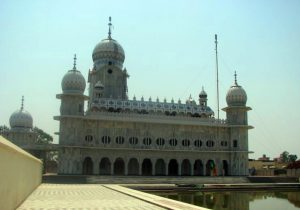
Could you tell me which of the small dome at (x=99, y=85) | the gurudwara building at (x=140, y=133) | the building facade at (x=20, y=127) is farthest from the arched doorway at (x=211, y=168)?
the building facade at (x=20, y=127)

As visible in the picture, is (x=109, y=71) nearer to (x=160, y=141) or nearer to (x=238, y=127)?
(x=160, y=141)

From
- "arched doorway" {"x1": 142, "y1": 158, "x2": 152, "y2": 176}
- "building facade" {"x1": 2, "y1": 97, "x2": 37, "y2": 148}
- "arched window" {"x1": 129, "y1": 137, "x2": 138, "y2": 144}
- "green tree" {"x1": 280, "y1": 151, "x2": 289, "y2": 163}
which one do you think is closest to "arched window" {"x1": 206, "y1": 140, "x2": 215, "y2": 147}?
"arched doorway" {"x1": 142, "y1": 158, "x2": 152, "y2": 176}

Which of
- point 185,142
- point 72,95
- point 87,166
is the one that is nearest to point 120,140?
point 87,166

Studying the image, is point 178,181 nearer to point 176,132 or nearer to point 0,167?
point 176,132

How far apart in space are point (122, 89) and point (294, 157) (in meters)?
44.3

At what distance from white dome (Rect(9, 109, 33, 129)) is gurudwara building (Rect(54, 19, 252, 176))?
9474mm

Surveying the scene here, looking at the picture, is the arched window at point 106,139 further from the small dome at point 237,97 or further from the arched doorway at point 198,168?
the small dome at point 237,97

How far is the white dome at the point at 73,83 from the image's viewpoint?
128 ft

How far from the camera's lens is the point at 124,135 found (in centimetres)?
4000

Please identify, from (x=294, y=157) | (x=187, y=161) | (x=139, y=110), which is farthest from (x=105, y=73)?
(x=294, y=157)

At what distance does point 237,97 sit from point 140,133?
12353 mm

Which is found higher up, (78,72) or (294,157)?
(78,72)

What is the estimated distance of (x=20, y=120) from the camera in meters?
48.8

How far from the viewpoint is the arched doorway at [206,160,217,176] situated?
4262 cm
